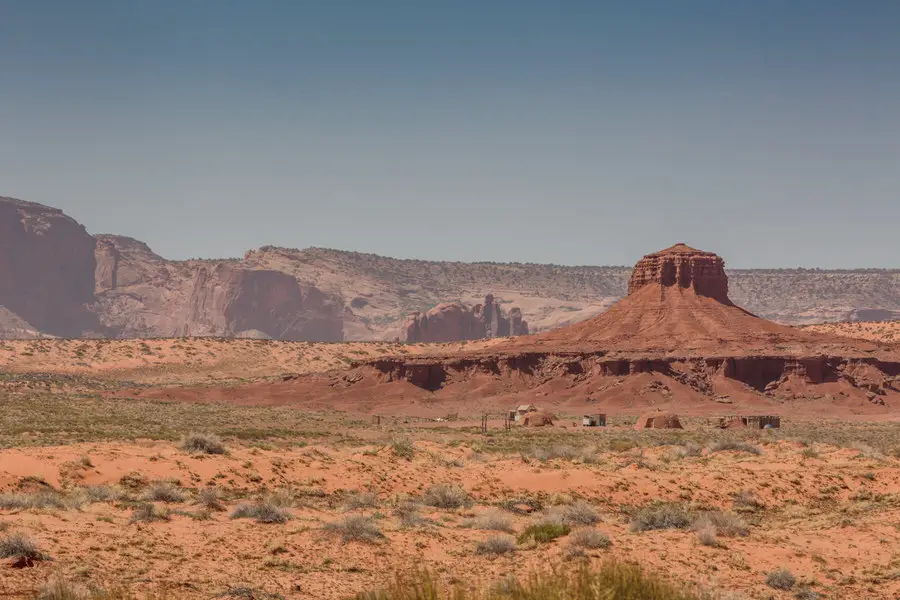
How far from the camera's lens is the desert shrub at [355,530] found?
759 inches

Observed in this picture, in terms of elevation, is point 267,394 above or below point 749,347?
below

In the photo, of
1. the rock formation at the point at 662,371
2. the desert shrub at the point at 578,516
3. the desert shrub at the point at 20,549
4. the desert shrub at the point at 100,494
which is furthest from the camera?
A: the rock formation at the point at 662,371

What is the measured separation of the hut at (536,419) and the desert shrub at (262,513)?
38.6 meters

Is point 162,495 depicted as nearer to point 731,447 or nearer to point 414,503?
point 414,503

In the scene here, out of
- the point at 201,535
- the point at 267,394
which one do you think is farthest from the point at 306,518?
the point at 267,394

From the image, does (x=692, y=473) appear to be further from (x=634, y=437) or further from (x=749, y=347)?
(x=749, y=347)

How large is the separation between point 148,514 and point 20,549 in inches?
183

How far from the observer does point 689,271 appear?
324 ft

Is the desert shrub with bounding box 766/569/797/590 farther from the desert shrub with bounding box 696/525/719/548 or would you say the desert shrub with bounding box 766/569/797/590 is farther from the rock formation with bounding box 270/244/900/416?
the rock formation with bounding box 270/244/900/416

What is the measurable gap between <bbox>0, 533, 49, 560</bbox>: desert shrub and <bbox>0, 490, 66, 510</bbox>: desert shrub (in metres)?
4.74

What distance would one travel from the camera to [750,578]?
1716cm

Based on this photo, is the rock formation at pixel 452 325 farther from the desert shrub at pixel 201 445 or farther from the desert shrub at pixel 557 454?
the desert shrub at pixel 201 445

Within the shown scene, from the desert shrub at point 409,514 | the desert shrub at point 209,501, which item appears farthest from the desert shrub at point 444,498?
the desert shrub at point 209,501

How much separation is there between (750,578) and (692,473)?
14710 millimetres
